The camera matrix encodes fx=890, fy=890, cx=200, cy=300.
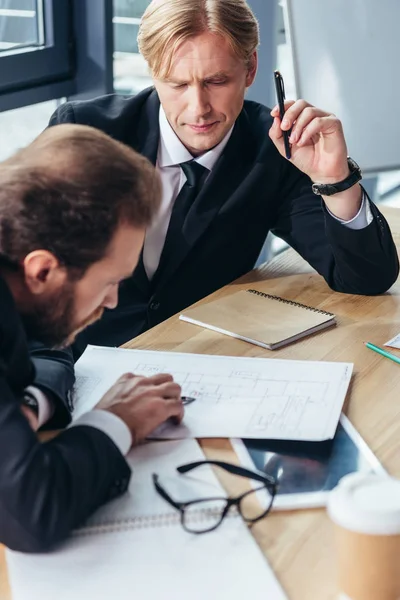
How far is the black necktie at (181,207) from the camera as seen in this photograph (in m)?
1.96

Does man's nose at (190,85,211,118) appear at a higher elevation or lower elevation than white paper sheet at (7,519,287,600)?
higher

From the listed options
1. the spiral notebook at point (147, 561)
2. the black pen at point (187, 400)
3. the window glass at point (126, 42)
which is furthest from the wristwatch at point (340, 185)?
the window glass at point (126, 42)

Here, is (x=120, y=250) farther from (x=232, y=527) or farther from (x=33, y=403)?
(x=232, y=527)

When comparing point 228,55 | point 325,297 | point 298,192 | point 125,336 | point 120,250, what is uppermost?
point 228,55

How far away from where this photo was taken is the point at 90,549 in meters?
1.01

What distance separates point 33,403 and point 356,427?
0.47 meters

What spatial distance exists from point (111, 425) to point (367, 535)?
41 centimetres

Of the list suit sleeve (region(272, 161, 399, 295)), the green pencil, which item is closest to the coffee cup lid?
the green pencil

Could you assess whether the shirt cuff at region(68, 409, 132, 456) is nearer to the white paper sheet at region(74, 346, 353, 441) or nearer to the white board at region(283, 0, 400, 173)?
the white paper sheet at region(74, 346, 353, 441)

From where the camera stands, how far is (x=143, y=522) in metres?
1.05

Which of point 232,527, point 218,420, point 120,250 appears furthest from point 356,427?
point 120,250

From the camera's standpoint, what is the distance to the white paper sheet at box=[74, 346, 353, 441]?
1.27 metres

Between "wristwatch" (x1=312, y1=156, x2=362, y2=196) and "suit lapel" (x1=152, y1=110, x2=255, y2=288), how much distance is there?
0.21 metres

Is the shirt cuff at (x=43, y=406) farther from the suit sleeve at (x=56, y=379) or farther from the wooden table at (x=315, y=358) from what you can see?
the wooden table at (x=315, y=358)
